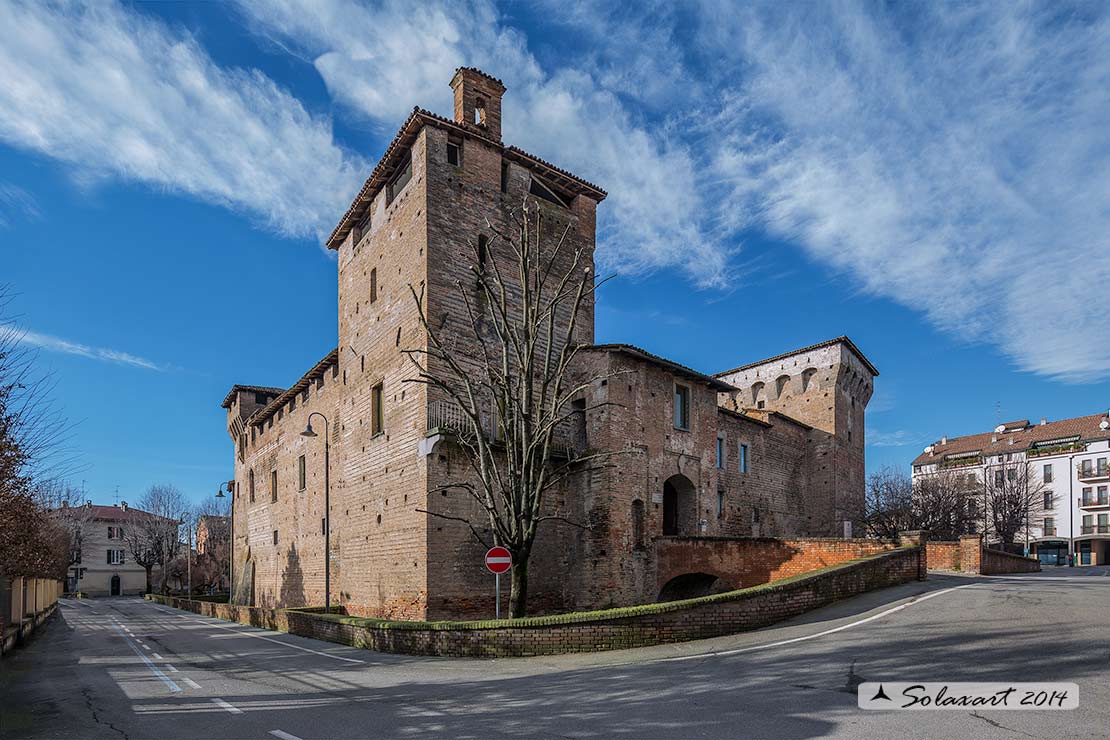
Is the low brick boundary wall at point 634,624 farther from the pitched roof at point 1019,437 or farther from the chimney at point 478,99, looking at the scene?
the pitched roof at point 1019,437

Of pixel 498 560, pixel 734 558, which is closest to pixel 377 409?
pixel 498 560

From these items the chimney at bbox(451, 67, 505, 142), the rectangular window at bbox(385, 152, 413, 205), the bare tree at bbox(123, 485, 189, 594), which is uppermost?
the chimney at bbox(451, 67, 505, 142)

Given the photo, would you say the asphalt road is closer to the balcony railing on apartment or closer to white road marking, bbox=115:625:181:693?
white road marking, bbox=115:625:181:693

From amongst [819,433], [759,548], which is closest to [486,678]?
[759,548]

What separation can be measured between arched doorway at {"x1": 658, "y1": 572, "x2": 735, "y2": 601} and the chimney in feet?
49.9

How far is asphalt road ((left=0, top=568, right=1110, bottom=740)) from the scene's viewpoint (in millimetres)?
7180

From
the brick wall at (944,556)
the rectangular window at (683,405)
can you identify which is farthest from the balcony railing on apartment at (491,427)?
the brick wall at (944,556)

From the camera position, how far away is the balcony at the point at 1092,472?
53.2m

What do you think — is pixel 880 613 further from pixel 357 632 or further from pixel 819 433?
pixel 819 433

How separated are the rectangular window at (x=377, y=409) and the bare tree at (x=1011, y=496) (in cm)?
4009

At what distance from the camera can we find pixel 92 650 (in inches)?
752

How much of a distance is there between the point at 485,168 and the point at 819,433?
2414 centimetres

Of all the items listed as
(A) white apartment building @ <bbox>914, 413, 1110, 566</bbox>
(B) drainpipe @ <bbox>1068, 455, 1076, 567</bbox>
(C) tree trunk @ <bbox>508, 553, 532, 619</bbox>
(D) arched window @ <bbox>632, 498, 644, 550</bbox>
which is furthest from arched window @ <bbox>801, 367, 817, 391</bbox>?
(B) drainpipe @ <bbox>1068, 455, 1076, 567</bbox>

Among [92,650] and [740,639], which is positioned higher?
[740,639]
